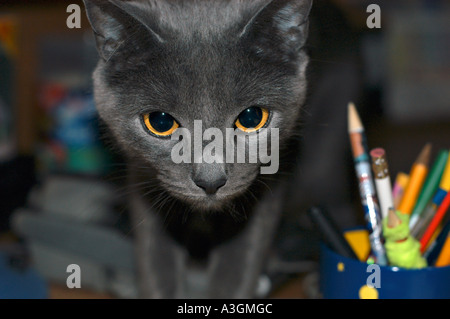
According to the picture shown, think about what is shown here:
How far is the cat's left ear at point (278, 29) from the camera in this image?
489 millimetres

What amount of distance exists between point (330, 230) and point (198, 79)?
259 millimetres

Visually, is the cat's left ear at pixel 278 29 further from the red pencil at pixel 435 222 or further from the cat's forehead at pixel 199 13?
the red pencil at pixel 435 222

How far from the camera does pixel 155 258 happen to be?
2.41 feet

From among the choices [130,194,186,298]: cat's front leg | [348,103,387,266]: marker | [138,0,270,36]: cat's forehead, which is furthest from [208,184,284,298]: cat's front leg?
[138,0,270,36]: cat's forehead

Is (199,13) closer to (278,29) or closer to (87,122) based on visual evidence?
(278,29)

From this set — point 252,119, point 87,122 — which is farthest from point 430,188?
point 87,122

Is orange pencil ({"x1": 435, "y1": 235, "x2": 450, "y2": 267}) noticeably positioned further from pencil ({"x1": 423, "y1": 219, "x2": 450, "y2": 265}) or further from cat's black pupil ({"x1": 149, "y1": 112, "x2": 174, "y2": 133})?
cat's black pupil ({"x1": 149, "y1": 112, "x2": 174, "y2": 133})

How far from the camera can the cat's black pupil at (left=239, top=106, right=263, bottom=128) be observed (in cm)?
53

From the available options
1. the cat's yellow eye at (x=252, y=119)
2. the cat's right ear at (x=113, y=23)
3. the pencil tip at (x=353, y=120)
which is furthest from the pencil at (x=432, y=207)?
the cat's right ear at (x=113, y=23)

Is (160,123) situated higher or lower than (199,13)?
lower

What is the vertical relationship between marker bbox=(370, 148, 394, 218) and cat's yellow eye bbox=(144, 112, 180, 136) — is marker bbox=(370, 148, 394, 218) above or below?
below

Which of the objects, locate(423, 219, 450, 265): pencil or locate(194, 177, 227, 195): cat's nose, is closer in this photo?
locate(194, 177, 227, 195): cat's nose

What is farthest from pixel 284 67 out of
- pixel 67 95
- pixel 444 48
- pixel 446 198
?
pixel 444 48
